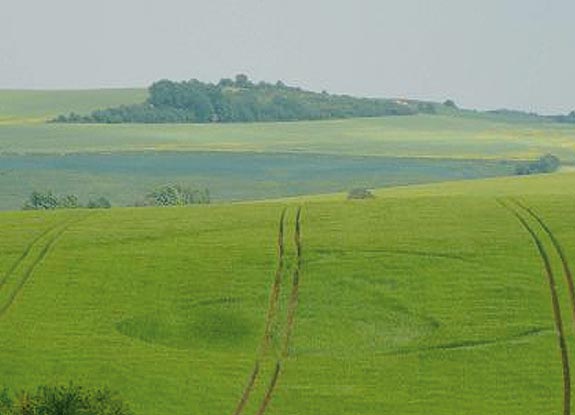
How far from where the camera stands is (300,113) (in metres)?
158

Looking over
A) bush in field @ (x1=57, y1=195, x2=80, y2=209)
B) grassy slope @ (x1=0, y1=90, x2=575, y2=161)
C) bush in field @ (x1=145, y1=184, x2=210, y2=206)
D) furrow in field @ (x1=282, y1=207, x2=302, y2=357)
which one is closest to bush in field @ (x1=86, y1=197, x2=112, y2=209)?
bush in field @ (x1=57, y1=195, x2=80, y2=209)

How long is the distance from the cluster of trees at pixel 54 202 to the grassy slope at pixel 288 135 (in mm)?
28406

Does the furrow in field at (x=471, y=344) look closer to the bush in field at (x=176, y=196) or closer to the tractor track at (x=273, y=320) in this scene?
the tractor track at (x=273, y=320)

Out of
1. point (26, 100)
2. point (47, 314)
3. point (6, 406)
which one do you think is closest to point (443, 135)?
point (26, 100)

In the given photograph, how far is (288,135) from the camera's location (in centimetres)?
13412

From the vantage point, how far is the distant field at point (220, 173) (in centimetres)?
9594

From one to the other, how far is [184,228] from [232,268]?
18.3 ft

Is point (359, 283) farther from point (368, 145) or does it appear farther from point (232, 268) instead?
point (368, 145)

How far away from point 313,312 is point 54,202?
132 feet

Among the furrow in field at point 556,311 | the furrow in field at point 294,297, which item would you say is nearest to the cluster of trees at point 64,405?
the furrow in field at point 294,297

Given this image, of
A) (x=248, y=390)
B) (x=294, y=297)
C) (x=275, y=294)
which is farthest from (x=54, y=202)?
(x=248, y=390)

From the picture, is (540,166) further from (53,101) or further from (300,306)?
(300,306)

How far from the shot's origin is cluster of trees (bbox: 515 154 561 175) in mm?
108625

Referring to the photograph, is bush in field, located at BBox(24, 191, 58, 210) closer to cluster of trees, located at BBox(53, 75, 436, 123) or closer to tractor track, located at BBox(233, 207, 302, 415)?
tractor track, located at BBox(233, 207, 302, 415)
